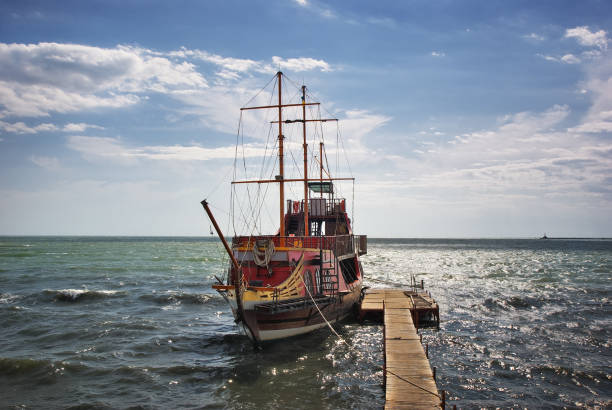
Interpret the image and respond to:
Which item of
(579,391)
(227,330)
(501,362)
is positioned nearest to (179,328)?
(227,330)

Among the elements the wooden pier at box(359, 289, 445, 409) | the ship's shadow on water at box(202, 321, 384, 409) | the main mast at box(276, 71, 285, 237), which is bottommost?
the ship's shadow on water at box(202, 321, 384, 409)

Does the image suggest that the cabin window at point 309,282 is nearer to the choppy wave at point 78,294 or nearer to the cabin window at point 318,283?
the cabin window at point 318,283

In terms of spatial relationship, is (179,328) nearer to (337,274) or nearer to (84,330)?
(84,330)

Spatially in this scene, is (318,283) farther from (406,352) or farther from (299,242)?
(406,352)

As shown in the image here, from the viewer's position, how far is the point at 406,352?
15.3 metres

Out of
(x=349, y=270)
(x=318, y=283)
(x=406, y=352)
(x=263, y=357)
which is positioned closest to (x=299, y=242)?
(x=318, y=283)

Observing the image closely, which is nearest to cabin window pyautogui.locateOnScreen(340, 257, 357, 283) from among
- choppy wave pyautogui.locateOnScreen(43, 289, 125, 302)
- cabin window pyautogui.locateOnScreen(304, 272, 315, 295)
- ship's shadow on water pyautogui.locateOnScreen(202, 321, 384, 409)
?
ship's shadow on water pyautogui.locateOnScreen(202, 321, 384, 409)

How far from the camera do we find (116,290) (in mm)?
35656

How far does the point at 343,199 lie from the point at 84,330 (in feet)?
62.5

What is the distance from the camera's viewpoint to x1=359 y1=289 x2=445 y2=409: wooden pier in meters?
11.5

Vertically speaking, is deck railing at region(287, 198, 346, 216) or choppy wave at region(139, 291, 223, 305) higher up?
deck railing at region(287, 198, 346, 216)

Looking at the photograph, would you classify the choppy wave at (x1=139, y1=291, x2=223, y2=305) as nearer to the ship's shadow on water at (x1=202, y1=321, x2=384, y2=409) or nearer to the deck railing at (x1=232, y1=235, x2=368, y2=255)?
the ship's shadow on water at (x1=202, y1=321, x2=384, y2=409)

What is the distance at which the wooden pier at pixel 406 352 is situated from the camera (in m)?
11.5

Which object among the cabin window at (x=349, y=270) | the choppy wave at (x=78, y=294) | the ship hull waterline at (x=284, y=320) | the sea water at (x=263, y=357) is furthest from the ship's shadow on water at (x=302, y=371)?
the choppy wave at (x=78, y=294)
